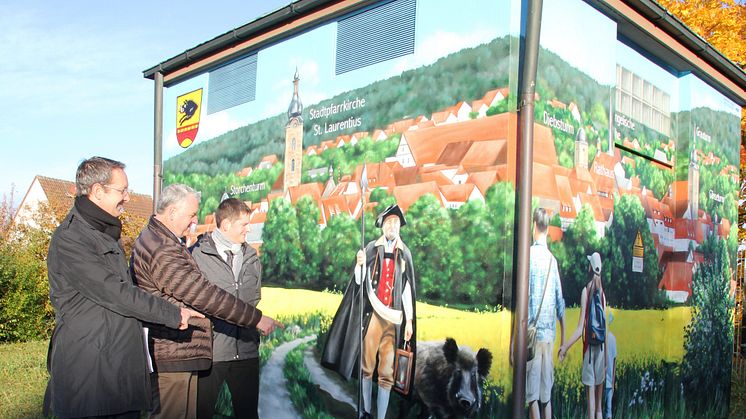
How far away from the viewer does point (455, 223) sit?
5.07 metres

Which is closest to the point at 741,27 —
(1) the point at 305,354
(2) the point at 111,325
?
(1) the point at 305,354

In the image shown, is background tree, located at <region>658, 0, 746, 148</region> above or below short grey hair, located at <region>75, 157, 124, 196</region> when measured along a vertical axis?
above

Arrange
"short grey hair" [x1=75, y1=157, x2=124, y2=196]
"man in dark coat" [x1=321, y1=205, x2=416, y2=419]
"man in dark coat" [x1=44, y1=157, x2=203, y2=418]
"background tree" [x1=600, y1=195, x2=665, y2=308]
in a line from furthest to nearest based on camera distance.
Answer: "background tree" [x1=600, y1=195, x2=665, y2=308] < "man in dark coat" [x1=321, y1=205, x2=416, y2=419] < "short grey hair" [x1=75, y1=157, x2=124, y2=196] < "man in dark coat" [x1=44, y1=157, x2=203, y2=418]

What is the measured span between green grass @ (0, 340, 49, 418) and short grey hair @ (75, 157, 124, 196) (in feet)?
15.5

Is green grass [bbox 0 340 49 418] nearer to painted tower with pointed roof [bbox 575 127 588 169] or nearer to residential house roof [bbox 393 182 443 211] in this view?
residential house roof [bbox 393 182 443 211]

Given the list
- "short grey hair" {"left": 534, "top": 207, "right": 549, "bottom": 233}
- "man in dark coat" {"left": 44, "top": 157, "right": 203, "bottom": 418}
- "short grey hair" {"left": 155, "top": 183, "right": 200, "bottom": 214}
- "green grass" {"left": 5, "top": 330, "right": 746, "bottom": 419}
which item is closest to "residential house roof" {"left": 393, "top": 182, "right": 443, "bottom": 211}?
"short grey hair" {"left": 534, "top": 207, "right": 549, "bottom": 233}

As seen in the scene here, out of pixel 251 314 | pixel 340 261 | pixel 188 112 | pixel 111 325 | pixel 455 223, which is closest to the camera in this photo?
pixel 111 325

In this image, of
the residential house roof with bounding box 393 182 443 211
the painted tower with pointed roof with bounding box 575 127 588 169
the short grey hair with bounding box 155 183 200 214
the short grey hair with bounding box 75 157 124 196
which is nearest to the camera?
the short grey hair with bounding box 75 157 124 196

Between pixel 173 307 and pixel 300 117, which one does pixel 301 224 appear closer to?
pixel 300 117

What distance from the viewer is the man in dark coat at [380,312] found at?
5.34 meters

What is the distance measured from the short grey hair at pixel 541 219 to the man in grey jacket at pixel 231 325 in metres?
2.08

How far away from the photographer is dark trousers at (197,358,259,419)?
5.15 metres

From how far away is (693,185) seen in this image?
7328 mm

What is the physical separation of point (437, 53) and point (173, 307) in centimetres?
282
